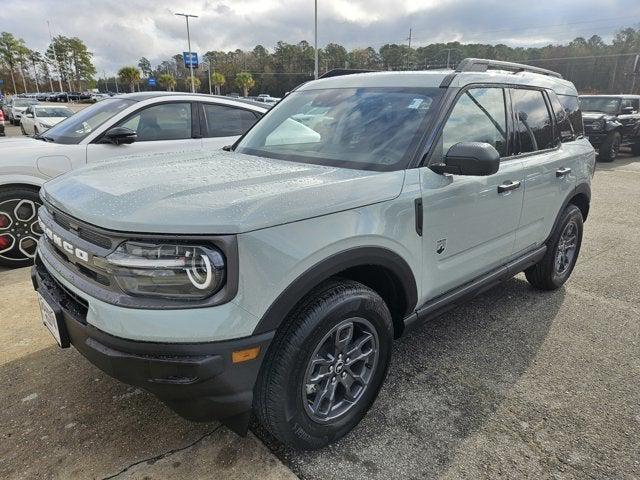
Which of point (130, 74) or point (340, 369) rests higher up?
point (130, 74)

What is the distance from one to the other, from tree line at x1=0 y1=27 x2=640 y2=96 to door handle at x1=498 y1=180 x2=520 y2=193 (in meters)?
49.3

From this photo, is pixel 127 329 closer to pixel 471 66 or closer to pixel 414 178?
pixel 414 178

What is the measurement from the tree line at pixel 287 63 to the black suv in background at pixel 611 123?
119 feet

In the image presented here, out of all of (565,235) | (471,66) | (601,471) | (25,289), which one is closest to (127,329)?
(601,471)

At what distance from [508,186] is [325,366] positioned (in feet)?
5.72

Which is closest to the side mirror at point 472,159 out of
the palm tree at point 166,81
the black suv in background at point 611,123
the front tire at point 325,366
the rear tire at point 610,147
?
the front tire at point 325,366

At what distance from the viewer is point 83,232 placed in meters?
1.92

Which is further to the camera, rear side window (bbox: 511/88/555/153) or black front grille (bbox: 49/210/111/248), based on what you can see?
rear side window (bbox: 511/88/555/153)

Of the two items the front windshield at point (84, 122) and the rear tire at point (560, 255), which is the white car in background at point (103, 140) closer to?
the front windshield at point (84, 122)

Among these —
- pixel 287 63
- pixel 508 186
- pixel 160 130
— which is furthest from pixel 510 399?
pixel 287 63

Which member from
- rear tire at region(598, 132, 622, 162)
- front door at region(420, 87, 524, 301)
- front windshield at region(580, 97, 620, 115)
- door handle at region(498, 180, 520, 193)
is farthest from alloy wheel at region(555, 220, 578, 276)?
front windshield at region(580, 97, 620, 115)

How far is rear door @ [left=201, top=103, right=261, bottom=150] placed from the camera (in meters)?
5.44

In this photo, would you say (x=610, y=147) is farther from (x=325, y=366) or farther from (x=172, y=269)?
(x=172, y=269)

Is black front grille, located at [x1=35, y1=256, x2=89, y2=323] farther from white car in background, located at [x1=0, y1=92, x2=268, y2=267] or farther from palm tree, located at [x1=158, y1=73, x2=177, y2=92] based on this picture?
palm tree, located at [x1=158, y1=73, x2=177, y2=92]
